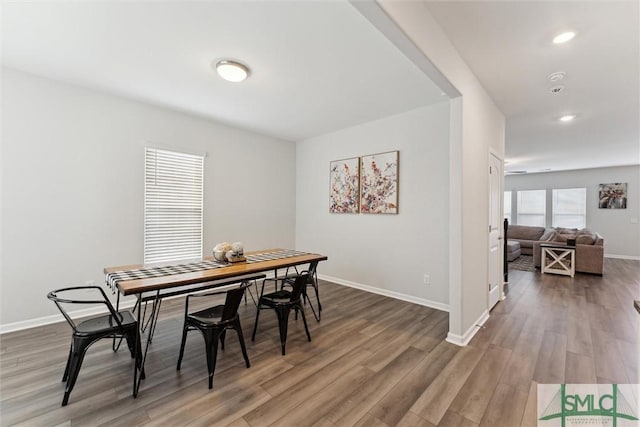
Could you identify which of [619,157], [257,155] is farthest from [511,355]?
[619,157]

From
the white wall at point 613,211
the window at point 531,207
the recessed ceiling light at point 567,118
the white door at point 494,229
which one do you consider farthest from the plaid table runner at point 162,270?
the white wall at point 613,211

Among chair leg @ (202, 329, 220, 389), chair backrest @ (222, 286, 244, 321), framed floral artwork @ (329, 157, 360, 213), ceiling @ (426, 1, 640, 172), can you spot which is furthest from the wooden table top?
ceiling @ (426, 1, 640, 172)

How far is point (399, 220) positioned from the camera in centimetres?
392

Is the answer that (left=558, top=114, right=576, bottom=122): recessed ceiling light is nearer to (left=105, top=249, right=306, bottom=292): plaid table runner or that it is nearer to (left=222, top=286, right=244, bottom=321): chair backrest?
(left=105, top=249, right=306, bottom=292): plaid table runner

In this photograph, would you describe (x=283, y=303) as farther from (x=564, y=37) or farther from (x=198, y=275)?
(x=564, y=37)

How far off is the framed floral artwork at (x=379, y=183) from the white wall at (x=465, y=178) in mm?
1175

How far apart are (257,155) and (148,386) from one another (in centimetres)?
376

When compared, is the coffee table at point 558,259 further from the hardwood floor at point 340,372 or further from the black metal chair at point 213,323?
the black metal chair at point 213,323

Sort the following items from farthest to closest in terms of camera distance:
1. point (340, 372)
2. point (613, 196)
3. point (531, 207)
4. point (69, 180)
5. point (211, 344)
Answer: point (531, 207) < point (613, 196) < point (69, 180) < point (340, 372) < point (211, 344)

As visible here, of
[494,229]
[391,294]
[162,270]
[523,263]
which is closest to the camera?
[162,270]

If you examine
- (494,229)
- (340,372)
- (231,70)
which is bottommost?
(340,372)

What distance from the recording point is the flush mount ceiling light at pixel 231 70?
8.27ft

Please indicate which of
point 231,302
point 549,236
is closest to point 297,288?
point 231,302

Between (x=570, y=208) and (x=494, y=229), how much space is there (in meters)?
7.39
